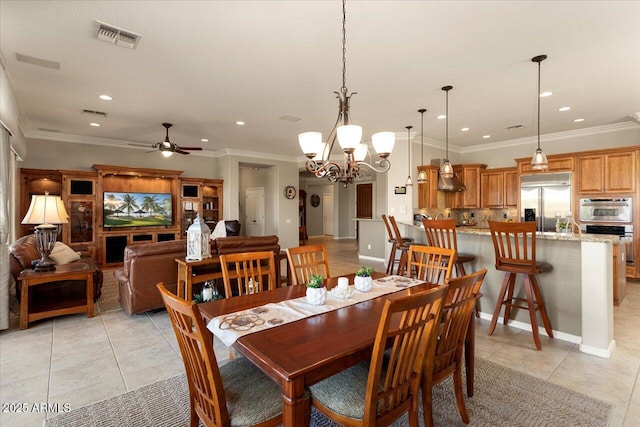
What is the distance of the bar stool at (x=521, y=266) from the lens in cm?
294

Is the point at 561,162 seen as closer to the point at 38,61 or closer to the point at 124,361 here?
the point at 124,361

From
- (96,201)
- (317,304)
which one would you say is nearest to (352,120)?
(317,304)

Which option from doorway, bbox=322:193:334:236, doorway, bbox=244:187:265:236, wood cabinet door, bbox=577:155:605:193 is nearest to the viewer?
wood cabinet door, bbox=577:155:605:193

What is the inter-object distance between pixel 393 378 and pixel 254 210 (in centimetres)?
893

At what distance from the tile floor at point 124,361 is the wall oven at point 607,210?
2.45 m

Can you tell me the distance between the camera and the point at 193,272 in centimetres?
390

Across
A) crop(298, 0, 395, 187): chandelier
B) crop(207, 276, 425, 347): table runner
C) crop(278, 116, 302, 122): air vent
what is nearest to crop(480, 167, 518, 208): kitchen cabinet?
crop(278, 116, 302, 122): air vent

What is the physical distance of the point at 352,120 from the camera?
5.24 m

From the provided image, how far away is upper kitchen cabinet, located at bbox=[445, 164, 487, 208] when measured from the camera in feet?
23.9

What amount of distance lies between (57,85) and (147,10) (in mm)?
2423

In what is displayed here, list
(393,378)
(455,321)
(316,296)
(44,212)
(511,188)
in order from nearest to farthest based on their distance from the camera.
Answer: (393,378), (455,321), (316,296), (44,212), (511,188)

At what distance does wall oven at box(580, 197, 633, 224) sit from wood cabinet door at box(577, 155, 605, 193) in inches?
8.5

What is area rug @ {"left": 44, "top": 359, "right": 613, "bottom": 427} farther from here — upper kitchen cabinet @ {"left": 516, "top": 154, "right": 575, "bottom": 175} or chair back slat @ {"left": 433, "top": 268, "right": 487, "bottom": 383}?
upper kitchen cabinet @ {"left": 516, "top": 154, "right": 575, "bottom": 175}

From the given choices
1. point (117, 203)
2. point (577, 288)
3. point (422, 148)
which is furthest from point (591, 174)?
point (117, 203)
